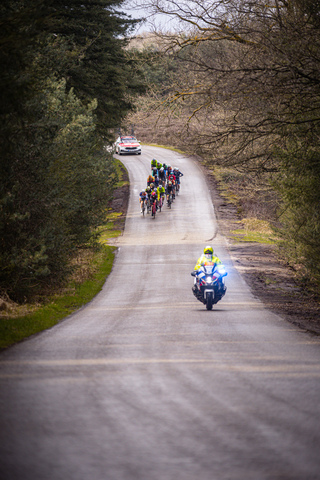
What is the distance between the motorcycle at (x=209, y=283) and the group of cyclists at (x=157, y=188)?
2050 centimetres

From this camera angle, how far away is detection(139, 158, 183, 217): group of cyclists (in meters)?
34.9

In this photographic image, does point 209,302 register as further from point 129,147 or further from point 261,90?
point 129,147

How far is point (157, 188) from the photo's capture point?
1409 inches

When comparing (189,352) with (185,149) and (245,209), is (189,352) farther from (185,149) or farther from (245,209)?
(245,209)

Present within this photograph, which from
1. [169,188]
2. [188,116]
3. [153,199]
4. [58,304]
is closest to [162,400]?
[58,304]

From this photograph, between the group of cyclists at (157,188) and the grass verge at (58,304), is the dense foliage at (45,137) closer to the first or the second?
the grass verge at (58,304)

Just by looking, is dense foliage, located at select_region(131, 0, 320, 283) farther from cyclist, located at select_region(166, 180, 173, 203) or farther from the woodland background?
cyclist, located at select_region(166, 180, 173, 203)

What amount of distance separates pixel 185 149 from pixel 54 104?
4785 mm

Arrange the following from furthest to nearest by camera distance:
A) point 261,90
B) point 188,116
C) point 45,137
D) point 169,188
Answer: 1. point 169,188
2. point 188,116
3. point 45,137
4. point 261,90

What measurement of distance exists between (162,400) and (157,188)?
1204 inches

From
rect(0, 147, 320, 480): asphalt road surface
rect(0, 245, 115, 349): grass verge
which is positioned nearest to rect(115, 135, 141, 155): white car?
rect(0, 245, 115, 349): grass verge

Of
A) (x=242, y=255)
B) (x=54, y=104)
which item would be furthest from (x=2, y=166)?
(x=242, y=255)

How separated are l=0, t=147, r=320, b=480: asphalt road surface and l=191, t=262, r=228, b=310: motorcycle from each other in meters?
1.22

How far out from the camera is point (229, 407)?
5.50 m
